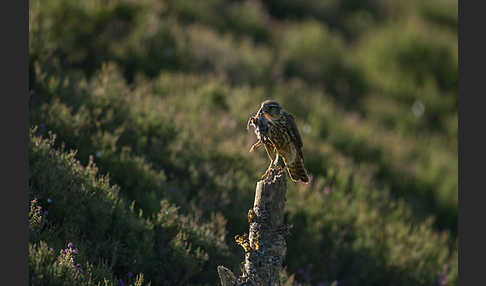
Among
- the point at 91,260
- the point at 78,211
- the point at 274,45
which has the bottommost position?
the point at 91,260

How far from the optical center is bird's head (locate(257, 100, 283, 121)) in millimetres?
4070

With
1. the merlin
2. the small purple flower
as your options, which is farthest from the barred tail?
the small purple flower

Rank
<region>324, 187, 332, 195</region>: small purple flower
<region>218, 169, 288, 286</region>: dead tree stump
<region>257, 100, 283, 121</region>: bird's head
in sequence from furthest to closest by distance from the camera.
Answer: <region>324, 187, 332, 195</region>: small purple flower → <region>218, 169, 288, 286</region>: dead tree stump → <region>257, 100, 283, 121</region>: bird's head

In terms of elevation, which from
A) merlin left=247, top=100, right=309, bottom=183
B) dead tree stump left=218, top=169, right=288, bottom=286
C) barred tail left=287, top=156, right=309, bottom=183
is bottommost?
dead tree stump left=218, top=169, right=288, bottom=286

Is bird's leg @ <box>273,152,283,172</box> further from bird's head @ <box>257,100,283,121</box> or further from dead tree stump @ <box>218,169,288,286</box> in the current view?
bird's head @ <box>257,100,283,121</box>

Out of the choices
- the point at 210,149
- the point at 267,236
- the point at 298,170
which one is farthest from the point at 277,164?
the point at 210,149

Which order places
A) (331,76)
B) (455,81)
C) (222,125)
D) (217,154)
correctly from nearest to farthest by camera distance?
(217,154) < (222,125) < (331,76) < (455,81)

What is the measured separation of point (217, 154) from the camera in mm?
7070

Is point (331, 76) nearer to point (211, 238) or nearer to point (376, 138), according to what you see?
point (376, 138)

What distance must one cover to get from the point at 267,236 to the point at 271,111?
0.98m

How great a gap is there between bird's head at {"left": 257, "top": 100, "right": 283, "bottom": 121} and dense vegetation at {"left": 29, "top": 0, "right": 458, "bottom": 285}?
102cm

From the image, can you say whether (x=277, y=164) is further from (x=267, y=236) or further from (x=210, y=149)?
(x=210, y=149)

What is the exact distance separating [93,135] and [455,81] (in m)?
11.0

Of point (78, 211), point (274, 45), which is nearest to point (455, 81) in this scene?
point (274, 45)
